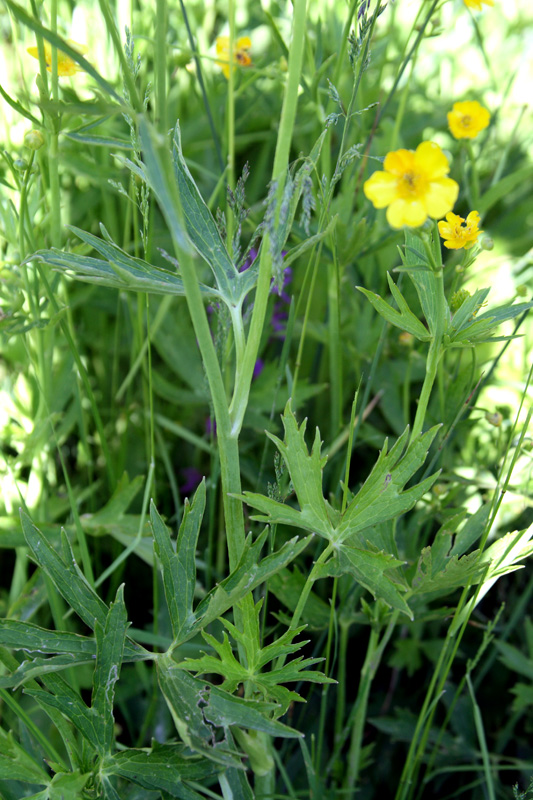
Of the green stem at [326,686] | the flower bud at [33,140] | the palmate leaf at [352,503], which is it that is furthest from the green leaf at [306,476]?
the flower bud at [33,140]

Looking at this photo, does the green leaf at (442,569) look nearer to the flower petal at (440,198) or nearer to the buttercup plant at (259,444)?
the buttercup plant at (259,444)

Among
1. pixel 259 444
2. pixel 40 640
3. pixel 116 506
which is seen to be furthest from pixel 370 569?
pixel 259 444

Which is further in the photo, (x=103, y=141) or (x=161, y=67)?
(x=103, y=141)

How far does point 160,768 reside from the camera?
788mm

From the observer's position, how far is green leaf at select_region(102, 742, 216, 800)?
2.56 feet

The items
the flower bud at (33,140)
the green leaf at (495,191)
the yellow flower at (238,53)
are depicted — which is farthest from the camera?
the green leaf at (495,191)

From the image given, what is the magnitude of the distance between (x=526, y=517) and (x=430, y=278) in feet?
2.63

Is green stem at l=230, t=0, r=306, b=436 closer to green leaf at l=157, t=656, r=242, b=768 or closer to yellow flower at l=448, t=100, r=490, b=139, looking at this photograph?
green leaf at l=157, t=656, r=242, b=768

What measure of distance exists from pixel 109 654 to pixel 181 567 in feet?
0.42

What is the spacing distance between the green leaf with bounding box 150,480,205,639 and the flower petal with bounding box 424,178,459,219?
412 millimetres

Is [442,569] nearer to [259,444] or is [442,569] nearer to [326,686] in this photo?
[326,686]

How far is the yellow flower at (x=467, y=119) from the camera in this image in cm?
118

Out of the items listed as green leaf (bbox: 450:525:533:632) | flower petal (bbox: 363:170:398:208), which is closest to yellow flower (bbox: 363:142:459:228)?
flower petal (bbox: 363:170:398:208)

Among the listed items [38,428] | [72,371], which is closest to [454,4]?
[72,371]
